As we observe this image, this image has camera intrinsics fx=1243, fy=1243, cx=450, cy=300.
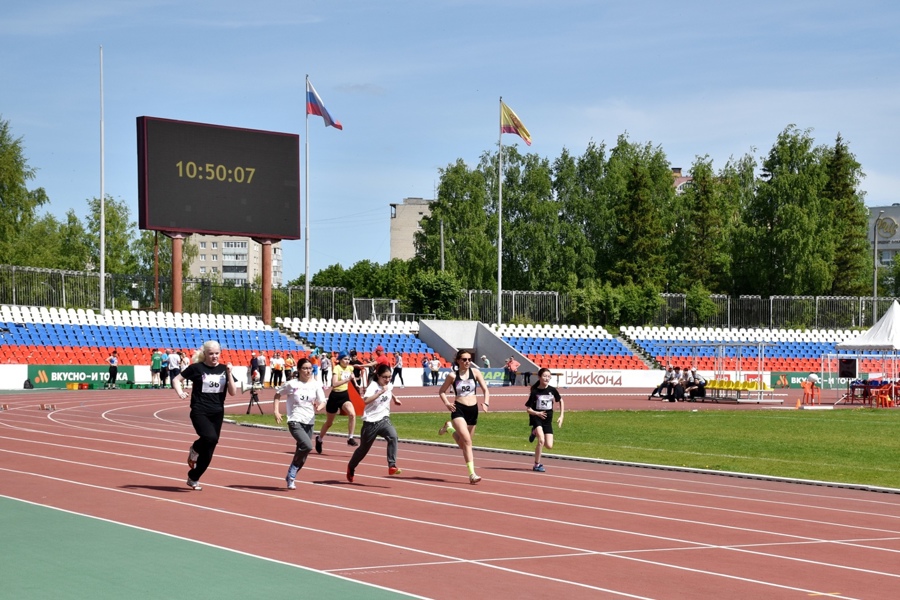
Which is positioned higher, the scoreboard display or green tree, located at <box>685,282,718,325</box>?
the scoreboard display

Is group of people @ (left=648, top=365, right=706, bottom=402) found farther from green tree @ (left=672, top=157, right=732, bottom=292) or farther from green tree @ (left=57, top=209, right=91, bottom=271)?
green tree @ (left=57, top=209, right=91, bottom=271)

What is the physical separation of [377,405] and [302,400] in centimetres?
110

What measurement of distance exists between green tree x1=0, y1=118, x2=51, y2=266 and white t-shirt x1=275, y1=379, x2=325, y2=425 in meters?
69.6

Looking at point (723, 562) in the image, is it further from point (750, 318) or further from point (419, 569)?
point (750, 318)

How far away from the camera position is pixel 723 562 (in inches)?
439

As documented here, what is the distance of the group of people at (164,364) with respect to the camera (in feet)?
156

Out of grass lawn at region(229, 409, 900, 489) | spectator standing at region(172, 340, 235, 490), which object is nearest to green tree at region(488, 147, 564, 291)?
grass lawn at region(229, 409, 900, 489)

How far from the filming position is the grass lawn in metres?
21.6

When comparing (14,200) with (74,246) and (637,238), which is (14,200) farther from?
(637,238)

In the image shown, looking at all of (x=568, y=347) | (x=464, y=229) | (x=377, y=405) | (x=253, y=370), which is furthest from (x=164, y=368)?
(x=464, y=229)

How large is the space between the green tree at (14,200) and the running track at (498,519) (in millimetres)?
62916

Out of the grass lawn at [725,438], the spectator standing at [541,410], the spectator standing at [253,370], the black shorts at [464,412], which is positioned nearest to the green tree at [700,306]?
the spectator standing at [253,370]

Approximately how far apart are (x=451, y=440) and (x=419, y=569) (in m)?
15.4

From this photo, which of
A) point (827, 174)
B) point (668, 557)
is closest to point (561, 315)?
point (827, 174)
